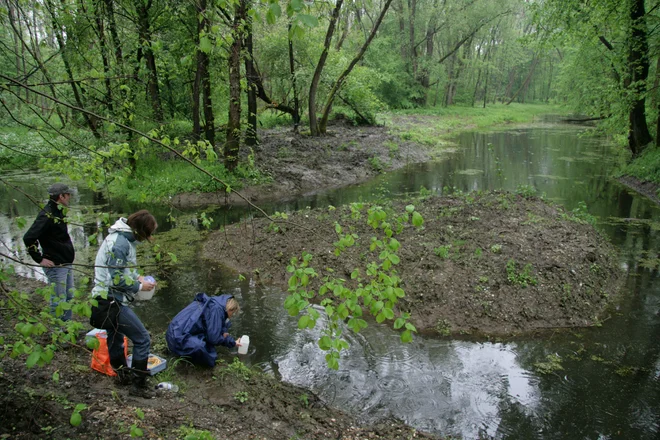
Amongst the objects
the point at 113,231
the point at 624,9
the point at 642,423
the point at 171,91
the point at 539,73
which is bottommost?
the point at 642,423

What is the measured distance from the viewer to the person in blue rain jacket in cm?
511

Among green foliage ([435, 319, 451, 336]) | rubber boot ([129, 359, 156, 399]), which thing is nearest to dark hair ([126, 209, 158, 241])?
rubber boot ([129, 359, 156, 399])

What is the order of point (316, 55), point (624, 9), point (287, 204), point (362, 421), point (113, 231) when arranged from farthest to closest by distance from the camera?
point (316, 55)
point (287, 204)
point (624, 9)
point (362, 421)
point (113, 231)

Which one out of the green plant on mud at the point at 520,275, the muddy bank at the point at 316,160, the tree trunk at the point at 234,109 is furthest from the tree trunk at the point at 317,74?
the green plant on mud at the point at 520,275

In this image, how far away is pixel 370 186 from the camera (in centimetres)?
1658

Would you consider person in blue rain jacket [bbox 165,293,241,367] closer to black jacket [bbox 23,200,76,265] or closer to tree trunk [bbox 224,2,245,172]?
black jacket [bbox 23,200,76,265]

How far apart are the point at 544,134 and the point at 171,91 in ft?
85.9

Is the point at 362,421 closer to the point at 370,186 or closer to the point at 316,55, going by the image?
the point at 370,186

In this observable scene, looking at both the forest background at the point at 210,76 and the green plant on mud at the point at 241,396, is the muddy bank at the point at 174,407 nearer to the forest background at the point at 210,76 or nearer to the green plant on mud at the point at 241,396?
the green plant on mud at the point at 241,396

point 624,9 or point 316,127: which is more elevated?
point 624,9

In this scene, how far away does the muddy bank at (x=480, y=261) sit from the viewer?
267 inches

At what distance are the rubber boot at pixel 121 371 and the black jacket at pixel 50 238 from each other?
1468 mm

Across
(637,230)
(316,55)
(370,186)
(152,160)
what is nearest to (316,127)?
(316,55)

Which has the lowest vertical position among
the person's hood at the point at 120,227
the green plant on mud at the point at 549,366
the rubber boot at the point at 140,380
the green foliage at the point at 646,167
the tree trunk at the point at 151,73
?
the green plant on mud at the point at 549,366
